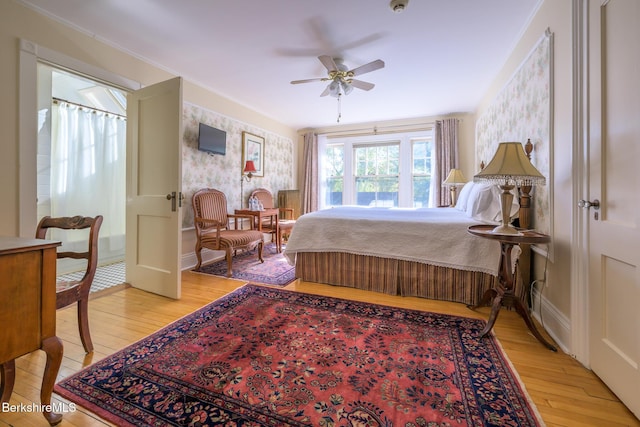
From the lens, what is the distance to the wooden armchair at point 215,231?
10.3 ft

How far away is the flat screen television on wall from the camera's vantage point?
3528mm

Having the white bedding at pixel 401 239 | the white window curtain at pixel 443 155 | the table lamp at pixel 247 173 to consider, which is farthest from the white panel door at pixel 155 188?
the white window curtain at pixel 443 155

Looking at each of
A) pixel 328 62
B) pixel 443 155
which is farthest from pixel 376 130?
pixel 328 62

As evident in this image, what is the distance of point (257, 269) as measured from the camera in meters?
3.37

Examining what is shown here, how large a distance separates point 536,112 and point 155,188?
11.3 ft

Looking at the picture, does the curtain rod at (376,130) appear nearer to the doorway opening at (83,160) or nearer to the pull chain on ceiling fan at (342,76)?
the pull chain on ceiling fan at (342,76)

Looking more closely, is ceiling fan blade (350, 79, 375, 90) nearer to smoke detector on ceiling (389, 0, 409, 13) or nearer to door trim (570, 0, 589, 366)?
smoke detector on ceiling (389, 0, 409, 13)

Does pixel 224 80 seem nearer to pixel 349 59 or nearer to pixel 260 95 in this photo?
pixel 260 95

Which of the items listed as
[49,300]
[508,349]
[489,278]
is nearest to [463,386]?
[508,349]

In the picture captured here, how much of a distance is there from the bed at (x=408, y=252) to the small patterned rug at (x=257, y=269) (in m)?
0.30

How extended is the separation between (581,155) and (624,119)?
33 centimetres

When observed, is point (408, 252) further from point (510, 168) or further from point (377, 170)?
point (377, 170)

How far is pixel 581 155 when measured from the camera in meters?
1.52

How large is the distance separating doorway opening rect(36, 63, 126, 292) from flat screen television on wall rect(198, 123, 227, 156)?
A: 0.94m
